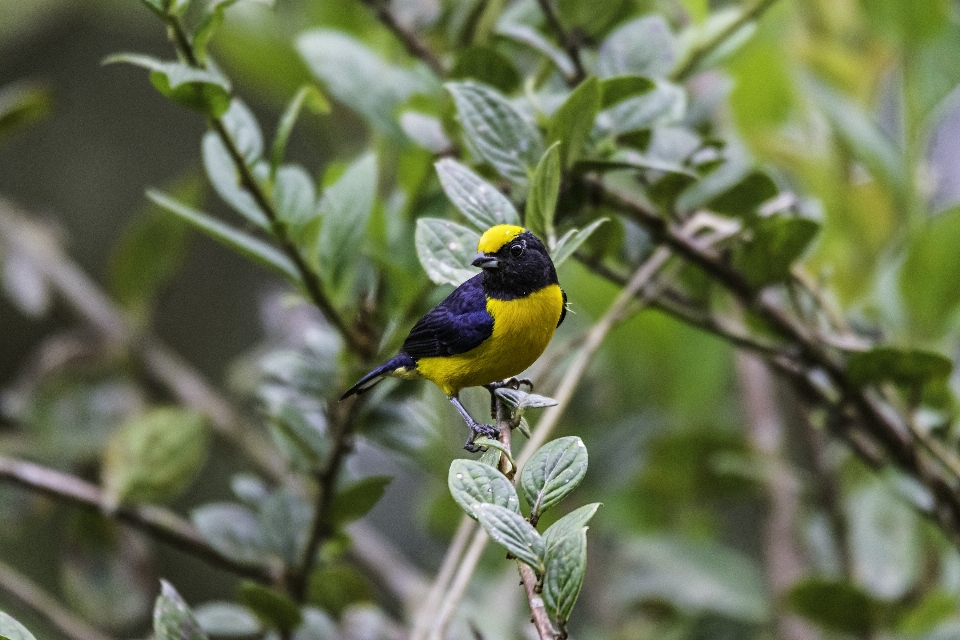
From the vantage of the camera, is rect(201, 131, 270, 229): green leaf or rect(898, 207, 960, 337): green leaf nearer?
rect(201, 131, 270, 229): green leaf

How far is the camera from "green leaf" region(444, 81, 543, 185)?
2.03ft

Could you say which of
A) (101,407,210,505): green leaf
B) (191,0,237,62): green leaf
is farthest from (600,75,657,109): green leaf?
(101,407,210,505): green leaf

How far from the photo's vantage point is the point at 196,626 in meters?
0.58

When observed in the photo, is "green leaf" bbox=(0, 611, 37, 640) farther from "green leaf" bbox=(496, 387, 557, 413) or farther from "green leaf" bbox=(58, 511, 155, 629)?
"green leaf" bbox=(58, 511, 155, 629)

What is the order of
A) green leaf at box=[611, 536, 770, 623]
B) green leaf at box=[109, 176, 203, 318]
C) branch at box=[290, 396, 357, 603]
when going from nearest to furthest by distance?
1. branch at box=[290, 396, 357, 603]
2. green leaf at box=[611, 536, 770, 623]
3. green leaf at box=[109, 176, 203, 318]

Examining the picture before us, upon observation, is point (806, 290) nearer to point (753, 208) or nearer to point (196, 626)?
point (753, 208)

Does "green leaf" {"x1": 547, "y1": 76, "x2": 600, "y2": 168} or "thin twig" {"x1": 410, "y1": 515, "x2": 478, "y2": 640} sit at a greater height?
"green leaf" {"x1": 547, "y1": 76, "x2": 600, "y2": 168}

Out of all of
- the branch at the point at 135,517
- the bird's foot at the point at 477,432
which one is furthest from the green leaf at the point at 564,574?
the branch at the point at 135,517

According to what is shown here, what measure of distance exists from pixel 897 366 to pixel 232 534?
59 cm

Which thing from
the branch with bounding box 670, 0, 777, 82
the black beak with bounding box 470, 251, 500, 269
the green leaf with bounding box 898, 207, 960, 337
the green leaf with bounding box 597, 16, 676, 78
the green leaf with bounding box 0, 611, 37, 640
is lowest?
the green leaf with bounding box 898, 207, 960, 337

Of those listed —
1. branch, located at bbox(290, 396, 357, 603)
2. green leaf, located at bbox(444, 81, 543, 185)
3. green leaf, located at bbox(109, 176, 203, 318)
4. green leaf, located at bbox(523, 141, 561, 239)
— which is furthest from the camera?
green leaf, located at bbox(109, 176, 203, 318)

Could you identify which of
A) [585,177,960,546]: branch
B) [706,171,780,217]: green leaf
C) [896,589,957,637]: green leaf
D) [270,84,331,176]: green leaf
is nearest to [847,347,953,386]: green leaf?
[585,177,960,546]: branch

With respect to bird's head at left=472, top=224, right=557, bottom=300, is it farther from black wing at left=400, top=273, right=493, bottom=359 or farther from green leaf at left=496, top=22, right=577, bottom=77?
green leaf at left=496, top=22, right=577, bottom=77

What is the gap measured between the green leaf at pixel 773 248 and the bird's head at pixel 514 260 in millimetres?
284
